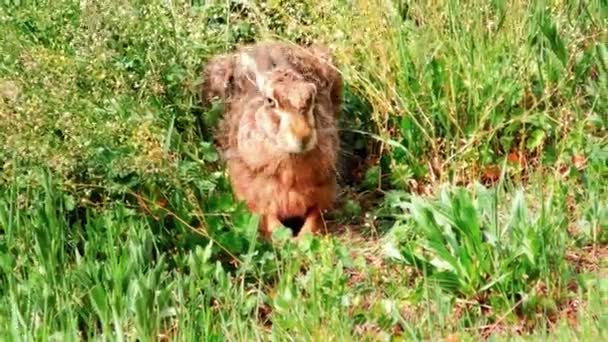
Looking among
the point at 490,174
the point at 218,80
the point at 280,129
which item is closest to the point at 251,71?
the point at 218,80

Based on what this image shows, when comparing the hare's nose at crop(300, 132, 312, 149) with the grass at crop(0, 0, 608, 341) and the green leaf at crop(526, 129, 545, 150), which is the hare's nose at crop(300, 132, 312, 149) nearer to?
the grass at crop(0, 0, 608, 341)

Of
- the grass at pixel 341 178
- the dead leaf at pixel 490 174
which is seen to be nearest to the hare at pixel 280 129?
the grass at pixel 341 178

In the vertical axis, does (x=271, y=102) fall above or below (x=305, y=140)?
above

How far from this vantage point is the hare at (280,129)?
5840 mm

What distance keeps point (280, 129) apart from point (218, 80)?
876 millimetres

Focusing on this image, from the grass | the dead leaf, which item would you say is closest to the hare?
the grass

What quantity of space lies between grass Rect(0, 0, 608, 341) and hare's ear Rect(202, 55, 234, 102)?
0.28 ft

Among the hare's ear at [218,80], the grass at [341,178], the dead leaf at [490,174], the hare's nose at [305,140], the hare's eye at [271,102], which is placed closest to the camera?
the grass at [341,178]

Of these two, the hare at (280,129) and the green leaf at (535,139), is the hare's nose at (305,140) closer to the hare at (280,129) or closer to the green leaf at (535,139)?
the hare at (280,129)

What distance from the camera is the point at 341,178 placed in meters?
6.69

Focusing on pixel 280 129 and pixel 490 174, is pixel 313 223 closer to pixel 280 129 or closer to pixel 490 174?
pixel 280 129

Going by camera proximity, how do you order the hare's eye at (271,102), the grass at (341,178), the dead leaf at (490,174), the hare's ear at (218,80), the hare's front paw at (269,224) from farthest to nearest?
the hare's ear at (218,80) < the dead leaf at (490,174) < the hare's front paw at (269,224) < the hare's eye at (271,102) < the grass at (341,178)

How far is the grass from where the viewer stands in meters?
5.07

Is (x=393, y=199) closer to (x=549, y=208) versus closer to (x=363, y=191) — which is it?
(x=363, y=191)
